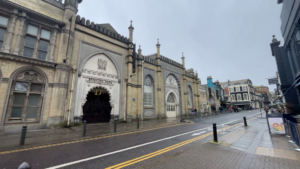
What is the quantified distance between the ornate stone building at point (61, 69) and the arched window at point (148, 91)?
35.6 inches

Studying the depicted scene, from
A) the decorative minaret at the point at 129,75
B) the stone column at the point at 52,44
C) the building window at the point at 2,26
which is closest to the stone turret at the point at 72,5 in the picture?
the stone column at the point at 52,44

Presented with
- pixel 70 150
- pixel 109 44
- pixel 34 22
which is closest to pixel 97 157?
pixel 70 150

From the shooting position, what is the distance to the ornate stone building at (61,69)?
32.9 feet

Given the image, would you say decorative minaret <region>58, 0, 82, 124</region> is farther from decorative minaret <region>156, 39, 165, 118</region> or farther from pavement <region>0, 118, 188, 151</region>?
decorative minaret <region>156, 39, 165, 118</region>

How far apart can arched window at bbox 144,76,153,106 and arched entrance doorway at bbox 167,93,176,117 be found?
4650mm

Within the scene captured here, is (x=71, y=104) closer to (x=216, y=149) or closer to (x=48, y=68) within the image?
(x=48, y=68)

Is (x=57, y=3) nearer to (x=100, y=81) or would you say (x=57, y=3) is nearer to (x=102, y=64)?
(x=102, y=64)

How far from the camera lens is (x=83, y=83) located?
45.0 ft

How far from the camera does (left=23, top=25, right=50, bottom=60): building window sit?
36.2 feet

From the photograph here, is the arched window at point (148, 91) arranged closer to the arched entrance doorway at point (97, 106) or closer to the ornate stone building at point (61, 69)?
the ornate stone building at point (61, 69)

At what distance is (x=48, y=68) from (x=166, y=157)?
12391 millimetres

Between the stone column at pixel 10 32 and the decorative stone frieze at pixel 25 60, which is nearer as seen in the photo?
the decorative stone frieze at pixel 25 60

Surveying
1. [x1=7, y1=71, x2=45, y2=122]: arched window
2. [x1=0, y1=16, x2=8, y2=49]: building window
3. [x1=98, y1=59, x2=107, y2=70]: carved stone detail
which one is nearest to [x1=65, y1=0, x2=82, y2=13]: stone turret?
[x1=0, y1=16, x2=8, y2=49]: building window

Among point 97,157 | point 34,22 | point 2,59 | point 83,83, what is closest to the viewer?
point 97,157
